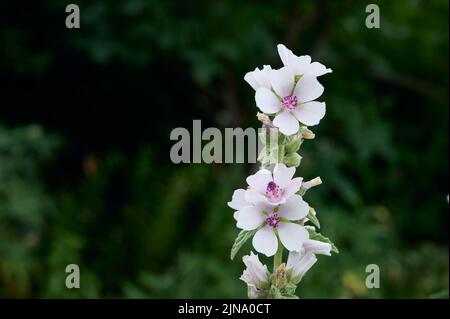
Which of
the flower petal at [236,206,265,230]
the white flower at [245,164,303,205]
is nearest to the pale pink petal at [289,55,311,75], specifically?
the white flower at [245,164,303,205]

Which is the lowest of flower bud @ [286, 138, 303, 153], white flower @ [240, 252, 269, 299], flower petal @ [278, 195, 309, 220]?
white flower @ [240, 252, 269, 299]

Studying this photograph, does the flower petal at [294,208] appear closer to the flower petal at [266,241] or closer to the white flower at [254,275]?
the flower petal at [266,241]

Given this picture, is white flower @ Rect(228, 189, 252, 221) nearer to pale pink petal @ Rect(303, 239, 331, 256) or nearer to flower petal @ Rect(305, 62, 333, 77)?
pale pink petal @ Rect(303, 239, 331, 256)

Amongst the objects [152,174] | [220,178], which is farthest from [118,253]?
[220,178]

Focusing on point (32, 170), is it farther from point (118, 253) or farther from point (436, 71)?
point (436, 71)

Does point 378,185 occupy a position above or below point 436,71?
below

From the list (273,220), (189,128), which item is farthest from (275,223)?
(189,128)

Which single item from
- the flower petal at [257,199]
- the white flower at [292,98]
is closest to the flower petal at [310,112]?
the white flower at [292,98]
